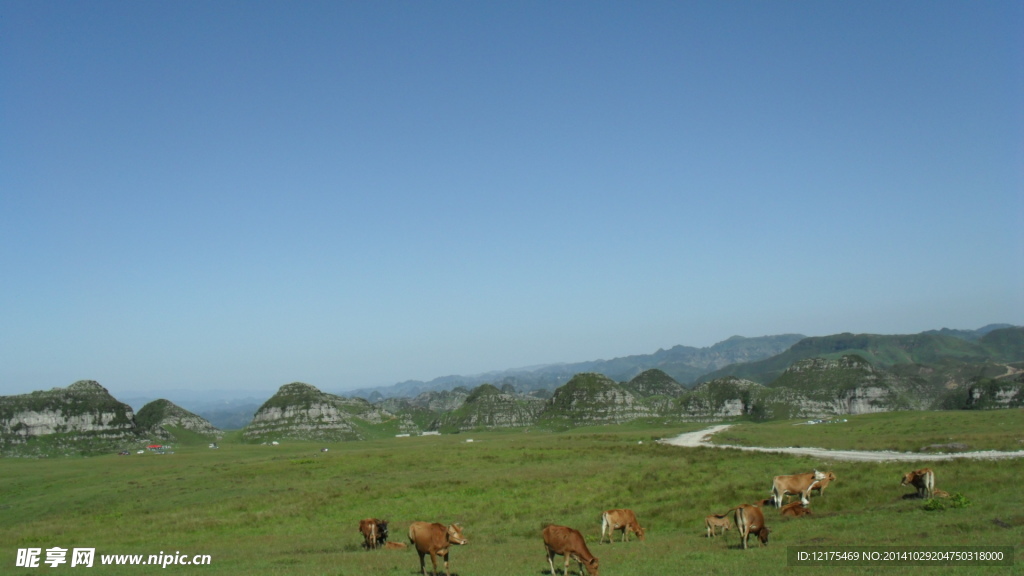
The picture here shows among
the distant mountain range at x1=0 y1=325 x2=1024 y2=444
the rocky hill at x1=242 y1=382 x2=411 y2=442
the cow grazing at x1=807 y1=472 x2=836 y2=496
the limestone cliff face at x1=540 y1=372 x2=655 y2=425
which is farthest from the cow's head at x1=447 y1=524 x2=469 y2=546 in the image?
the limestone cliff face at x1=540 y1=372 x2=655 y2=425

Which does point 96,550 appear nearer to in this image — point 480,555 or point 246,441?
point 480,555

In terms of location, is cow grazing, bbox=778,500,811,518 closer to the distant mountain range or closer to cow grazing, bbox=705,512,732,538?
cow grazing, bbox=705,512,732,538

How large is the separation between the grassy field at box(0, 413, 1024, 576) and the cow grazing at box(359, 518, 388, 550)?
28.5 inches

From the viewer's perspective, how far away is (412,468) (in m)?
64.3

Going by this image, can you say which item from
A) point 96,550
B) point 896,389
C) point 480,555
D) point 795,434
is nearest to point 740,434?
point 795,434

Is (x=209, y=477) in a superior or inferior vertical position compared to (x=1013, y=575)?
inferior

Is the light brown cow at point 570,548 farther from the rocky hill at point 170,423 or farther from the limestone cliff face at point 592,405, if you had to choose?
the rocky hill at point 170,423

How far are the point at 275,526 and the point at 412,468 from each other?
90.0 feet

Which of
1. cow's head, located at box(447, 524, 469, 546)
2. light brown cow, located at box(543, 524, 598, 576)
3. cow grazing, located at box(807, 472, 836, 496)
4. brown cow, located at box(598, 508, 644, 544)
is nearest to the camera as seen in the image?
light brown cow, located at box(543, 524, 598, 576)

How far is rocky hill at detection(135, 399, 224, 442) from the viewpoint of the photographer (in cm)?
17116

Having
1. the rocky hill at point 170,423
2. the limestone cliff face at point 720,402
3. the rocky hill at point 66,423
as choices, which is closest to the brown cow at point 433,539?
the rocky hill at point 66,423

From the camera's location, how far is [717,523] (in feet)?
84.2

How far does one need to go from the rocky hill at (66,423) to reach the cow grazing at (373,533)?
153 m

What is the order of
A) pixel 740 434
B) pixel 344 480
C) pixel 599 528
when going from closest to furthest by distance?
pixel 599 528, pixel 344 480, pixel 740 434
